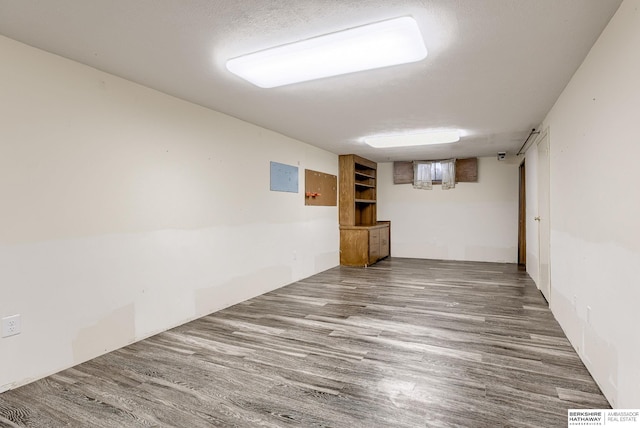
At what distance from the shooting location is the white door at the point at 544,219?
3.91m

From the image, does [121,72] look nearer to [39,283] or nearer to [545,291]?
[39,283]

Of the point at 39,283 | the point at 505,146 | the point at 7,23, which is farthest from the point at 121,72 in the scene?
the point at 505,146

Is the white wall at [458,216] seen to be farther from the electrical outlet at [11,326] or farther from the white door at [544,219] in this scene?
the electrical outlet at [11,326]

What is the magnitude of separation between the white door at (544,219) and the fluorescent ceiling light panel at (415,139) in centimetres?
114

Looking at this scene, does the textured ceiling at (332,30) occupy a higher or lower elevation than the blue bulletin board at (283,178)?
higher

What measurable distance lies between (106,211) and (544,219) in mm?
4637

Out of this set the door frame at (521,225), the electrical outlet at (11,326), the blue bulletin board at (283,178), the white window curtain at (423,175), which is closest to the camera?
the electrical outlet at (11,326)

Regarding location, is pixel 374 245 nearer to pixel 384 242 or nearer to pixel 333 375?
pixel 384 242

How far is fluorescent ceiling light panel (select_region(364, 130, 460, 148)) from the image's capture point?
16.4 ft

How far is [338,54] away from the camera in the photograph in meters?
2.35

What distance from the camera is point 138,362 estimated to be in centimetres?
265

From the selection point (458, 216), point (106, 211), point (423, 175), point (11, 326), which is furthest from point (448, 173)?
point (11, 326)

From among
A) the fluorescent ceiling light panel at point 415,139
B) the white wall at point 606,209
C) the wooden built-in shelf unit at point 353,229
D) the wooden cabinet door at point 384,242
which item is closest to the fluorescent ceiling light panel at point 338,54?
the white wall at point 606,209

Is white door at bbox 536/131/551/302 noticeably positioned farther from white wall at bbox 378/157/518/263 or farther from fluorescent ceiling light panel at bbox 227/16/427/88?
white wall at bbox 378/157/518/263
